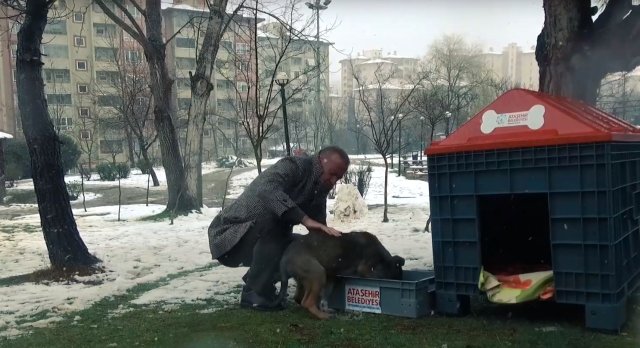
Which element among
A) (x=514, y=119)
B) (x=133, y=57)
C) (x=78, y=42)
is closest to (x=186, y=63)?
(x=78, y=42)

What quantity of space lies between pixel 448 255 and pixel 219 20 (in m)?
11.0

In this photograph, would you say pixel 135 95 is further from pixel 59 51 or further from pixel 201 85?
pixel 59 51

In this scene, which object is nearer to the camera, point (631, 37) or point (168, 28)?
point (631, 37)

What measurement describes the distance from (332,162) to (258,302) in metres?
1.32

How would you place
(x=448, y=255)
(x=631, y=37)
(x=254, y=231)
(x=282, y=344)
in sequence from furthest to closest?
1. (x=631, y=37)
2. (x=254, y=231)
3. (x=448, y=255)
4. (x=282, y=344)

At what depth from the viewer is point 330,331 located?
160 inches

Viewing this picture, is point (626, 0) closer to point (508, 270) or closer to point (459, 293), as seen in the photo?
point (508, 270)

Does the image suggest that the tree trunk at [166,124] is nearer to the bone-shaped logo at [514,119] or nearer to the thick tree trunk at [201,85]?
the thick tree trunk at [201,85]

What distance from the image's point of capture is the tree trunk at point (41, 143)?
683 centimetres

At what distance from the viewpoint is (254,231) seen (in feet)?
15.9

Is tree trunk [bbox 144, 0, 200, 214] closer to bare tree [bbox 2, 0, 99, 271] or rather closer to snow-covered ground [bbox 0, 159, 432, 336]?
snow-covered ground [bbox 0, 159, 432, 336]

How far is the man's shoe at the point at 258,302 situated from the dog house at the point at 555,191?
1362mm

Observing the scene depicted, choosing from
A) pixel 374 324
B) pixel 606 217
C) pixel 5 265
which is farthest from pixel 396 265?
pixel 5 265

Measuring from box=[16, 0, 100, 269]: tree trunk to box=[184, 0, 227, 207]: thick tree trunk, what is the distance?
694cm
